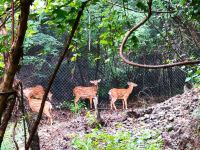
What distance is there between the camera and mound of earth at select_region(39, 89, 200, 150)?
5.64 meters

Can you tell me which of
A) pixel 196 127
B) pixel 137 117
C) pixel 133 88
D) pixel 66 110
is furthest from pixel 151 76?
pixel 196 127

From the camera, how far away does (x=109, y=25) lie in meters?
2.79

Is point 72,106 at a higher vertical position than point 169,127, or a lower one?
lower

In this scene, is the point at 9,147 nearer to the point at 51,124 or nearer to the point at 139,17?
the point at 51,124

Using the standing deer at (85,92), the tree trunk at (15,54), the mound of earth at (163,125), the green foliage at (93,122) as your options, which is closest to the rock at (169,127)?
the mound of earth at (163,125)

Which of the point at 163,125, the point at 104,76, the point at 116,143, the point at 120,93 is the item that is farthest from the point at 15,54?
the point at 104,76

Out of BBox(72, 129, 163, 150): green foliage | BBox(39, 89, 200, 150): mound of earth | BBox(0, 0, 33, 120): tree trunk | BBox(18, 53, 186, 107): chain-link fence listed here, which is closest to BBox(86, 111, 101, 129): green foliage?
BBox(39, 89, 200, 150): mound of earth

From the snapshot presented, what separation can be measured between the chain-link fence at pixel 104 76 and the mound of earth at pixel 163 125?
8.65ft

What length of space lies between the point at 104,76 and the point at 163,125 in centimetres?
518

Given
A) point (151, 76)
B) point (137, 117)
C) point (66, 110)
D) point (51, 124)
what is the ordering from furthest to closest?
1. point (151, 76)
2. point (66, 110)
3. point (51, 124)
4. point (137, 117)

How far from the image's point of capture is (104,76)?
38.9 feet

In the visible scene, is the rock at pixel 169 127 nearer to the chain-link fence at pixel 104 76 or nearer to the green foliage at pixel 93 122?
the green foliage at pixel 93 122

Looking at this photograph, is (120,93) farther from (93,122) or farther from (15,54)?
(15,54)

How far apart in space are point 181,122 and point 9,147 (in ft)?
9.42
